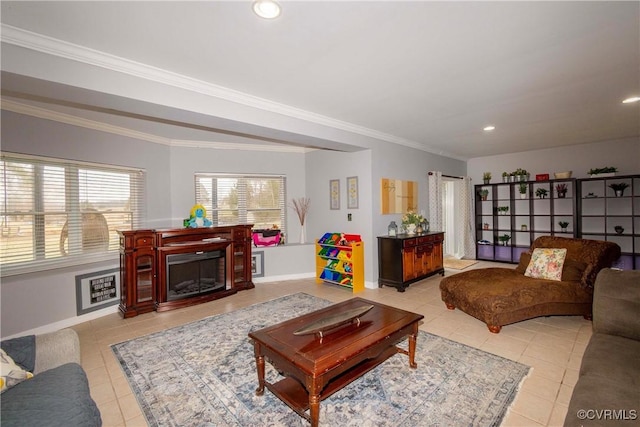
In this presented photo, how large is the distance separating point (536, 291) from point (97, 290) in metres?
5.27

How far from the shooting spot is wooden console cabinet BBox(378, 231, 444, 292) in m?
4.68

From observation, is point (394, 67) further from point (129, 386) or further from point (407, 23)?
point (129, 386)

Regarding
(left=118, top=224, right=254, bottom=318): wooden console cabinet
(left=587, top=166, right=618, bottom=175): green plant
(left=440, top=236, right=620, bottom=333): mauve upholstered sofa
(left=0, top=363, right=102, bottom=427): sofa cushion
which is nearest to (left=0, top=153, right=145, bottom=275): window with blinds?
(left=118, top=224, right=254, bottom=318): wooden console cabinet

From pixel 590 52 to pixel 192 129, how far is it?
4.47 meters

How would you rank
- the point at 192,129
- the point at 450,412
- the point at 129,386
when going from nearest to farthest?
the point at 450,412, the point at 129,386, the point at 192,129

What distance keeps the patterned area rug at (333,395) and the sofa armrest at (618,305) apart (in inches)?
29.3

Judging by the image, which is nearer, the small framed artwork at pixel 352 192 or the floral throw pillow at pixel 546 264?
the floral throw pillow at pixel 546 264

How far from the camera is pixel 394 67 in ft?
8.48

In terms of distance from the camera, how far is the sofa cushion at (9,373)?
4.82 feet

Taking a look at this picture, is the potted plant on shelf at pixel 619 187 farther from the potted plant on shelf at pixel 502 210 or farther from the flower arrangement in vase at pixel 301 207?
the flower arrangement in vase at pixel 301 207

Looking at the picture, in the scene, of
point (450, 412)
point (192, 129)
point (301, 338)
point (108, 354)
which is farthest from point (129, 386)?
point (192, 129)

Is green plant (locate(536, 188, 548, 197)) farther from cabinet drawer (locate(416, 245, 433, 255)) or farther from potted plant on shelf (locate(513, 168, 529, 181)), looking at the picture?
cabinet drawer (locate(416, 245, 433, 255))

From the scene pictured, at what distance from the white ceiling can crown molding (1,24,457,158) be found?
0.23 feet

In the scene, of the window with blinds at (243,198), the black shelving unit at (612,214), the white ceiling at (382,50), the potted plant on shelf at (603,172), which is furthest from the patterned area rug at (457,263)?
the window with blinds at (243,198)
